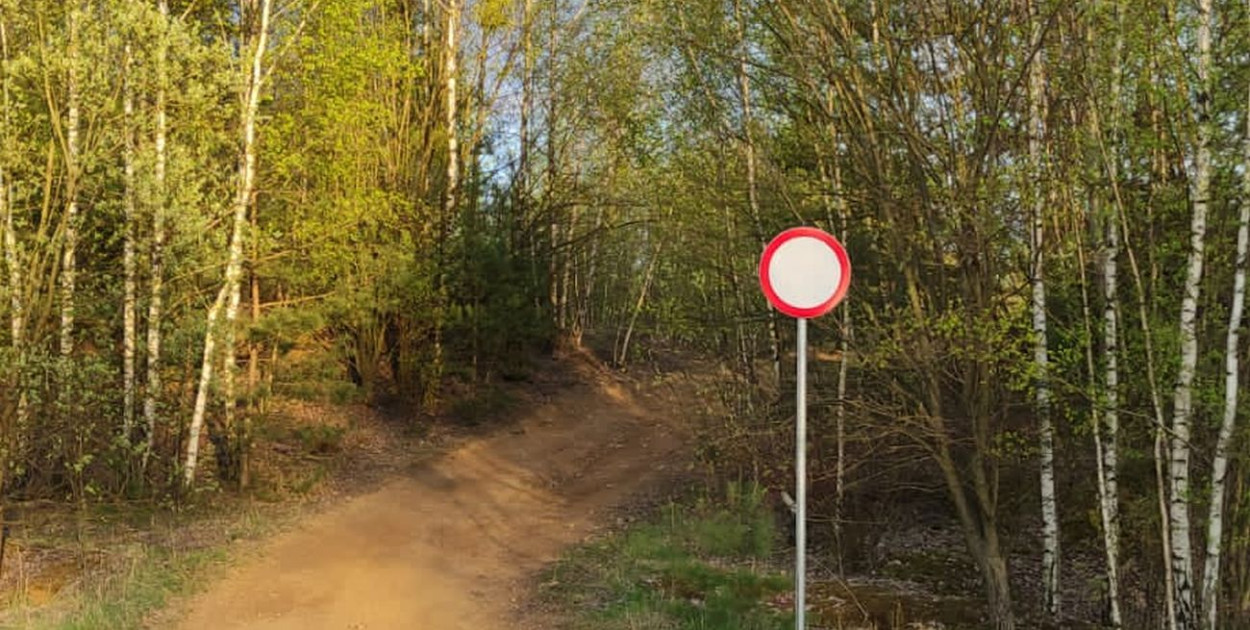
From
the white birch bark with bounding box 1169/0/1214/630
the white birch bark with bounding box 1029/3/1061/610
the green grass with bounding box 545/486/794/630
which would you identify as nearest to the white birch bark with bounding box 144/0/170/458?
the green grass with bounding box 545/486/794/630

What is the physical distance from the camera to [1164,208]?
7.66 metres

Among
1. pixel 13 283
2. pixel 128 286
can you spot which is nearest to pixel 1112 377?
pixel 13 283

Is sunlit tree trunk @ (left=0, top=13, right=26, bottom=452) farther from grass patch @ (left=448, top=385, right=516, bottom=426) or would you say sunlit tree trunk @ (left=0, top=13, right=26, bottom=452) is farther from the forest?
grass patch @ (left=448, top=385, right=516, bottom=426)

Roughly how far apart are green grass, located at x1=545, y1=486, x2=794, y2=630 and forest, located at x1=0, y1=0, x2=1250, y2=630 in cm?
92

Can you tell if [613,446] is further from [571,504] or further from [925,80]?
[925,80]

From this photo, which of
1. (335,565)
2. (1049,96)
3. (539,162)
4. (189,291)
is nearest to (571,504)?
(335,565)

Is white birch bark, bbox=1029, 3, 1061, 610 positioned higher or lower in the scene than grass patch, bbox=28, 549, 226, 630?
higher

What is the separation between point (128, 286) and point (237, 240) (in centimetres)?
130

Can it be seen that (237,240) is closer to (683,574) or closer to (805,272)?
(683,574)

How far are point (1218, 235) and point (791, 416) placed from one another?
424 centimetres

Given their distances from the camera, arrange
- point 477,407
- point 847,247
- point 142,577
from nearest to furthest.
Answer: point 142,577
point 847,247
point 477,407

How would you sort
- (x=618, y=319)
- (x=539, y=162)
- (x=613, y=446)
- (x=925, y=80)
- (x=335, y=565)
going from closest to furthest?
(x=925, y=80) → (x=335, y=565) → (x=613, y=446) → (x=539, y=162) → (x=618, y=319)

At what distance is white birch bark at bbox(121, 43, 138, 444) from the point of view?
10.2 meters

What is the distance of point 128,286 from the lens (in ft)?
36.1
